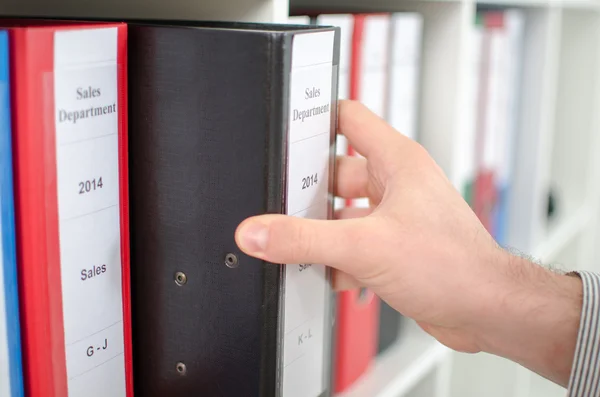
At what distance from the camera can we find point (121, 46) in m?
0.47

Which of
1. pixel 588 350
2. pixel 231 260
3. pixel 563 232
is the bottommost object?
pixel 563 232

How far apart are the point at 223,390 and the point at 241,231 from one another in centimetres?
13

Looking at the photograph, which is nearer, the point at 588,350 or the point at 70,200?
the point at 70,200

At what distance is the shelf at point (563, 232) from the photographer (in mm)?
1524

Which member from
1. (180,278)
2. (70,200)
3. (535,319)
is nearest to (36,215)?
(70,200)

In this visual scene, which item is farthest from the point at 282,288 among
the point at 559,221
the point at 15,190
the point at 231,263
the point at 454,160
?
the point at 559,221

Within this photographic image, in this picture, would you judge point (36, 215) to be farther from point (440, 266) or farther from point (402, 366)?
point (402, 366)

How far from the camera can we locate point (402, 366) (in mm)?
975

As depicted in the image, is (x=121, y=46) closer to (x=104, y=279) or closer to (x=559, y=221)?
(x=104, y=279)

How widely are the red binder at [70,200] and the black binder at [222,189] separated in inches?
1.0

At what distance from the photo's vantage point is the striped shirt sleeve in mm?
604

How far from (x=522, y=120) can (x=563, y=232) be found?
36cm

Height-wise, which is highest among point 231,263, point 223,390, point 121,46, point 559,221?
point 121,46

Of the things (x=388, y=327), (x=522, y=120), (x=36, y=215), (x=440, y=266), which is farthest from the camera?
(x=522, y=120)
